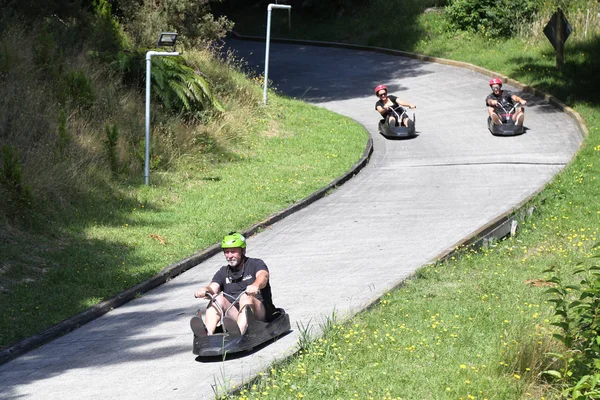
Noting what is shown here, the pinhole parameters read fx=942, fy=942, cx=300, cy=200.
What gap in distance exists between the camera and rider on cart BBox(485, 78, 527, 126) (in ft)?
76.2

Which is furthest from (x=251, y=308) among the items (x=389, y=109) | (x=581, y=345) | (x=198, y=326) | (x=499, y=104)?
(x=499, y=104)

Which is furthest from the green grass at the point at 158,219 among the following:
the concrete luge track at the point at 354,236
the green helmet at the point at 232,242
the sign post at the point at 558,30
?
the sign post at the point at 558,30

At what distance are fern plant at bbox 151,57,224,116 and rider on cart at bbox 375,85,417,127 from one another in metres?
4.03

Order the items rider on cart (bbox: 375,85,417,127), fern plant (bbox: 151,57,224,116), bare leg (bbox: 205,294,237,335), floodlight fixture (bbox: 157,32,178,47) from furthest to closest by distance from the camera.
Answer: rider on cart (bbox: 375,85,417,127)
fern plant (bbox: 151,57,224,116)
floodlight fixture (bbox: 157,32,178,47)
bare leg (bbox: 205,294,237,335)

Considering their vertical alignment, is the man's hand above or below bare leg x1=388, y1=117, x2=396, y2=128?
below

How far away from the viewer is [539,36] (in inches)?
1236

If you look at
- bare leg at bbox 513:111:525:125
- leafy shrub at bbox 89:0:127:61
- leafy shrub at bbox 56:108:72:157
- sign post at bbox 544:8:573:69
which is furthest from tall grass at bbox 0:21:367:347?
sign post at bbox 544:8:573:69

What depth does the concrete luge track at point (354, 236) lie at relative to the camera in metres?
10.2

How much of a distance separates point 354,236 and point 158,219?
3.54 metres

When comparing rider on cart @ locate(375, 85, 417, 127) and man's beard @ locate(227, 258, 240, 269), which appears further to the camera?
rider on cart @ locate(375, 85, 417, 127)

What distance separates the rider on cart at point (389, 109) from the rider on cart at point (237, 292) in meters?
13.4

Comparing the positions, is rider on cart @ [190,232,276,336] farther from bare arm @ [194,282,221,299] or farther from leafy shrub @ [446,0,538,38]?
leafy shrub @ [446,0,538,38]

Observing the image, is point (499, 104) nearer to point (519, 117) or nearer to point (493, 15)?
point (519, 117)

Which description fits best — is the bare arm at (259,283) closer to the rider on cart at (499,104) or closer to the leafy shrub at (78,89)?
the leafy shrub at (78,89)
